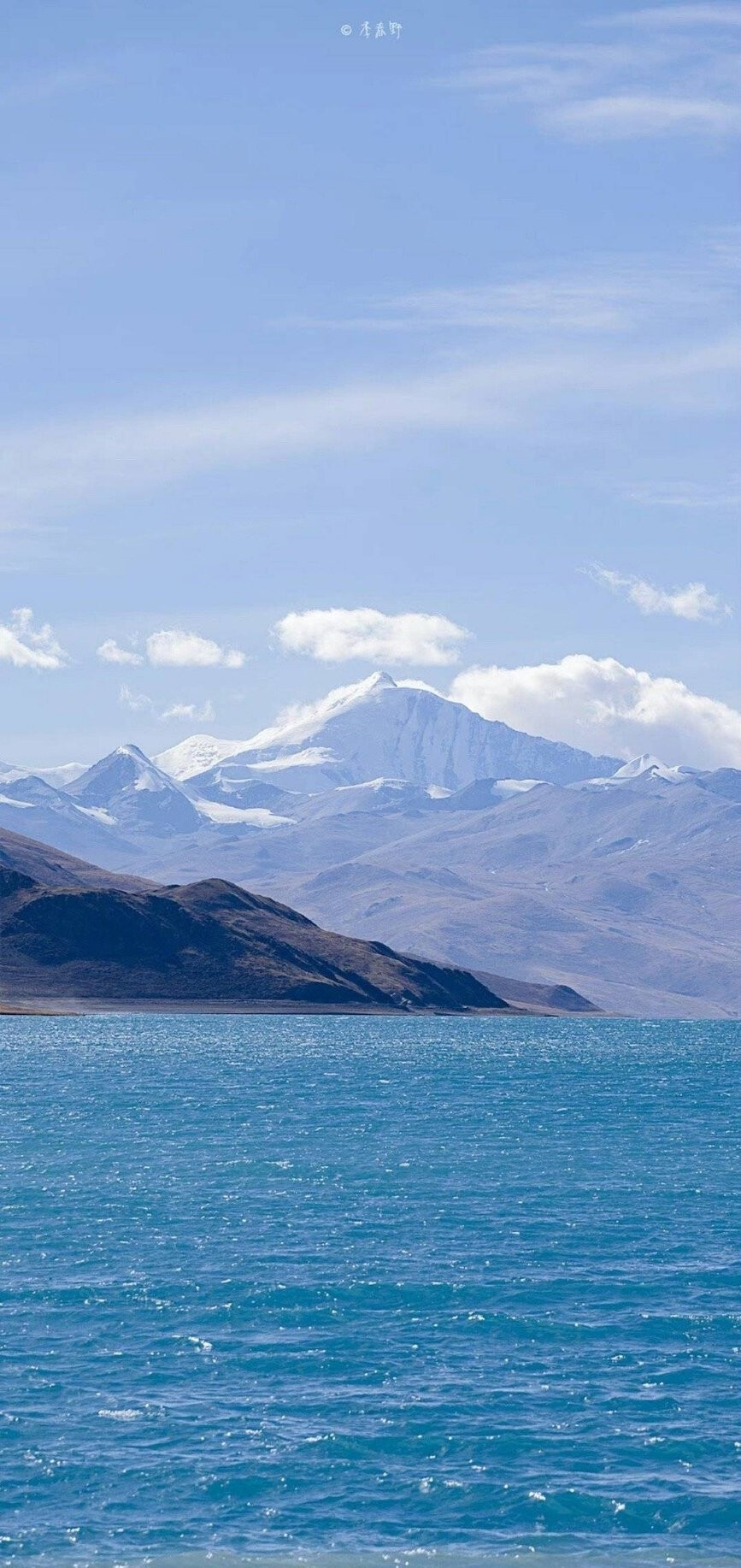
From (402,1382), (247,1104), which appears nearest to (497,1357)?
(402,1382)

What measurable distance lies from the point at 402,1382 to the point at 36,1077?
4397 inches

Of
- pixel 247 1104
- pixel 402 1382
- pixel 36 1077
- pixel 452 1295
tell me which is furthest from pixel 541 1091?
pixel 402 1382

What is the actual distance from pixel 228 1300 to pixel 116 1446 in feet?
49.5

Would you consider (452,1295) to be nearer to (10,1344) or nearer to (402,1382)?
(402,1382)

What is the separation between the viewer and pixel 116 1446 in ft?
146

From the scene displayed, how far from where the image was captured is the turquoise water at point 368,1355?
132 feet

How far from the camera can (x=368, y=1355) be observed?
53156 mm

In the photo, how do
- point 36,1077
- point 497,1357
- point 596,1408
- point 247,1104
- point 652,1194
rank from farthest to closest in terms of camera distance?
point 36,1077
point 247,1104
point 652,1194
point 497,1357
point 596,1408

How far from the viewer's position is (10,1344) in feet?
176

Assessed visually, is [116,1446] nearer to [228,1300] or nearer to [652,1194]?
[228,1300]

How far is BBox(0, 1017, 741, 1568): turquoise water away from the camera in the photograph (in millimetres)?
40375

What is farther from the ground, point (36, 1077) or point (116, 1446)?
point (36, 1077)

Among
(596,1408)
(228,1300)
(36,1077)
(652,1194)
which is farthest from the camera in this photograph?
(36,1077)

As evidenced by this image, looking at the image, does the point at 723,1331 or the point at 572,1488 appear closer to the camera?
the point at 572,1488
